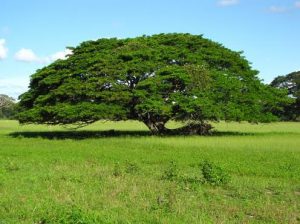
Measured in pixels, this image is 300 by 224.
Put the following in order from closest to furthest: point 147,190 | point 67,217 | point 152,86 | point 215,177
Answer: point 67,217, point 147,190, point 215,177, point 152,86

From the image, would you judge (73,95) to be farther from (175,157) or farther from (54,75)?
(175,157)

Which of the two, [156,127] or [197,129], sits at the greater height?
[156,127]

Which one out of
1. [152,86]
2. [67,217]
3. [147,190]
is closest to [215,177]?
[147,190]

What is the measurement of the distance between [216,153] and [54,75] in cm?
1701

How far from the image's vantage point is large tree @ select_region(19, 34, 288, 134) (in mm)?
31500

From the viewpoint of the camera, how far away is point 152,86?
31422mm

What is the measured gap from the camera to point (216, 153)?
20.7 meters

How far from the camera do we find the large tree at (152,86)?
31500 mm

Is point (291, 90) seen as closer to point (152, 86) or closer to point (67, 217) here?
point (152, 86)

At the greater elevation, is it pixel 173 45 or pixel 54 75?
pixel 173 45

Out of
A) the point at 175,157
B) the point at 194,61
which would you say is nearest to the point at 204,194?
the point at 175,157

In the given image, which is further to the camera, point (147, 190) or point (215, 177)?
point (215, 177)

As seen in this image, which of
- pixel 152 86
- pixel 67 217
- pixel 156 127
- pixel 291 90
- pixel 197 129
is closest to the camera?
pixel 67 217

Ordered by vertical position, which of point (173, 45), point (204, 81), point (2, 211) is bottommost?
point (2, 211)
